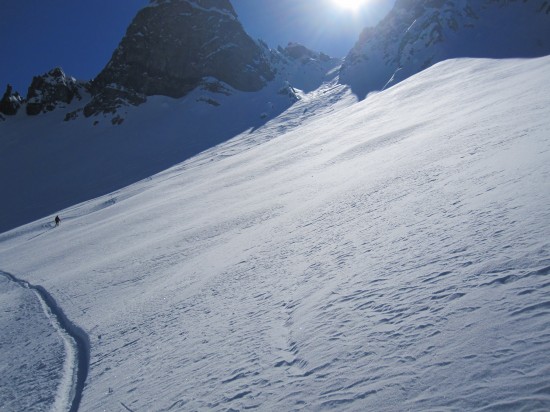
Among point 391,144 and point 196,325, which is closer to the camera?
point 196,325

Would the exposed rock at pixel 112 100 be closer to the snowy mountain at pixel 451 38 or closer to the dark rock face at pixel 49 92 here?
the dark rock face at pixel 49 92

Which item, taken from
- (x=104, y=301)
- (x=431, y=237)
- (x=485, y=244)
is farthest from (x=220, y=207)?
(x=485, y=244)

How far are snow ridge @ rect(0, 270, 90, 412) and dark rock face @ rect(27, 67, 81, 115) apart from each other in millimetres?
107561

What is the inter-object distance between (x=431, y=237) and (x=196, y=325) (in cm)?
532

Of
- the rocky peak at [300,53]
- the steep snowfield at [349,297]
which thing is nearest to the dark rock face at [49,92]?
the rocky peak at [300,53]

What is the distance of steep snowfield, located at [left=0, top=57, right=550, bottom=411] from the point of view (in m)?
4.62

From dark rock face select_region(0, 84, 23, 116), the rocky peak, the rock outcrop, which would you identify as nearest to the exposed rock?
the rock outcrop

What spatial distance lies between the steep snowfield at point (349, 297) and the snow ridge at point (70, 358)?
20 cm

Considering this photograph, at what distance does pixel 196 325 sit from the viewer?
805cm

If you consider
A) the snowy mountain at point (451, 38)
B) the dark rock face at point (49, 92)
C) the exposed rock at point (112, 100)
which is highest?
the dark rock face at point (49, 92)

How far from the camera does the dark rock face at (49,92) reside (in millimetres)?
100312

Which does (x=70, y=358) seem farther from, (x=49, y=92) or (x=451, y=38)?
(x=451, y=38)

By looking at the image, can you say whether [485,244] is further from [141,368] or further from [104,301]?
[104,301]

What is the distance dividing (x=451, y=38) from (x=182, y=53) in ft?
252
